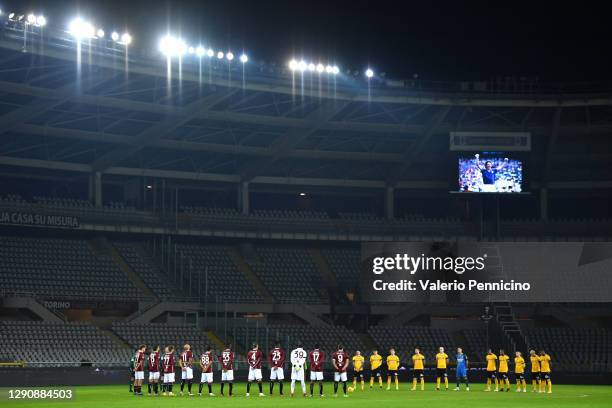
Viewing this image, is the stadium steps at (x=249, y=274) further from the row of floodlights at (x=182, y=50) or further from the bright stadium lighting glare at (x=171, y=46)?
the bright stadium lighting glare at (x=171, y=46)

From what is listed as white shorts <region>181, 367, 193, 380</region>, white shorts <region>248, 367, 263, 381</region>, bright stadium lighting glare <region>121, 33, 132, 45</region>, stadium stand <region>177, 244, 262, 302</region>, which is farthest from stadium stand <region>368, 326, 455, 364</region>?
white shorts <region>248, 367, 263, 381</region>

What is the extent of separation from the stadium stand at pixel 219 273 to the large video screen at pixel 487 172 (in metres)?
15.2

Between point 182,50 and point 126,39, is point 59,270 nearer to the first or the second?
point 182,50

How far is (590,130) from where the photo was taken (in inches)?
2815

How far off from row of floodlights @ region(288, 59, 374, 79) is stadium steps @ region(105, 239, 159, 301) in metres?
17.2

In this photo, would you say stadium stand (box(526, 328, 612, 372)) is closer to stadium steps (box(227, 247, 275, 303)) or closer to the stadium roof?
the stadium roof

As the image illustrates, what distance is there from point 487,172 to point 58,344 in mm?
28045

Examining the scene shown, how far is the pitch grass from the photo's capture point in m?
35.8

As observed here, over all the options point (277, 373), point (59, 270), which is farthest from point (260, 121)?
point (277, 373)

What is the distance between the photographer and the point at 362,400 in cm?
3884

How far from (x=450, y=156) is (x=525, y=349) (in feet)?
46.6

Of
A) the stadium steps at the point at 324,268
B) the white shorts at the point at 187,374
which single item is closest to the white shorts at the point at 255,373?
the white shorts at the point at 187,374

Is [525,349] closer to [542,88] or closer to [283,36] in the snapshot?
[542,88]

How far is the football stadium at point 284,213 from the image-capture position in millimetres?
55125
